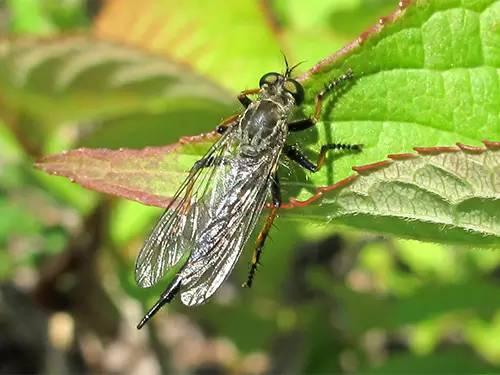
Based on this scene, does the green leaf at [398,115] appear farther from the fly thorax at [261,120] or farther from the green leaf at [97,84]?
the green leaf at [97,84]

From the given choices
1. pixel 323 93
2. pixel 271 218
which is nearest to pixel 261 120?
pixel 271 218

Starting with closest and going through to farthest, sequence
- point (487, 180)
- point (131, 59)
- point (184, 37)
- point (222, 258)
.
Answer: point (487, 180) → point (222, 258) → point (131, 59) → point (184, 37)

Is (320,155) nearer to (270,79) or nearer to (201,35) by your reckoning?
(270,79)

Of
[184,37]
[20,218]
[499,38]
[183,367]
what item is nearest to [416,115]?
[499,38]

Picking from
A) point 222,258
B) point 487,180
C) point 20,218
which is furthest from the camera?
point 20,218

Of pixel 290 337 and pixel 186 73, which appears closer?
pixel 186 73

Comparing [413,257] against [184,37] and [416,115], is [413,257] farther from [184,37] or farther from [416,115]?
[416,115]

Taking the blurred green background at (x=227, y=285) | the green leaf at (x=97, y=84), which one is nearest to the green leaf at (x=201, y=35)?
the blurred green background at (x=227, y=285)

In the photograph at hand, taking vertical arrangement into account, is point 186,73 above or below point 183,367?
above
